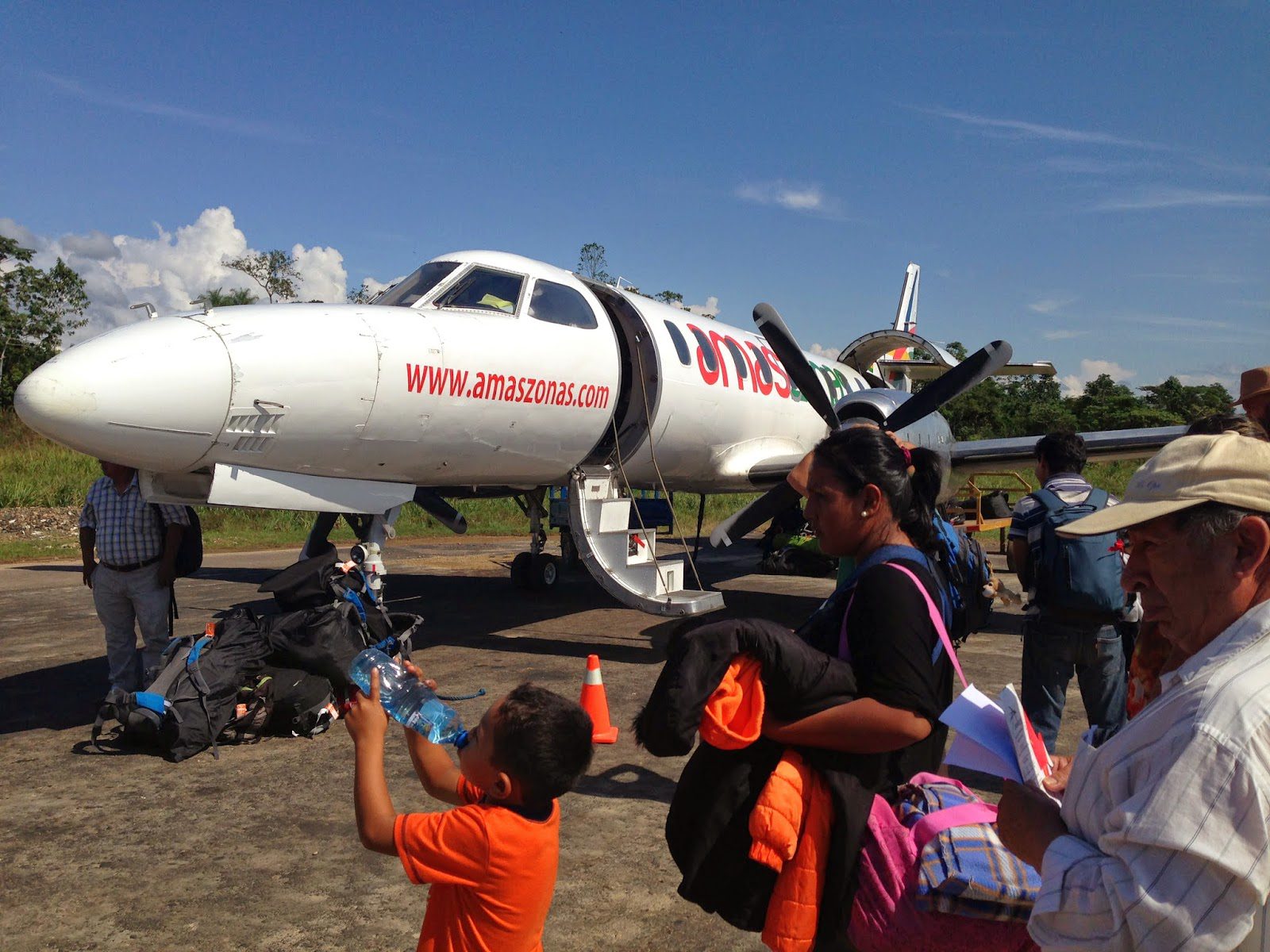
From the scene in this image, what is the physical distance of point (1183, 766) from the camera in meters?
1.29

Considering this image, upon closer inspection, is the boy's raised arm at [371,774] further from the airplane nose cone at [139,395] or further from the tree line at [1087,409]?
the tree line at [1087,409]

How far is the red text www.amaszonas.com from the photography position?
23.4ft

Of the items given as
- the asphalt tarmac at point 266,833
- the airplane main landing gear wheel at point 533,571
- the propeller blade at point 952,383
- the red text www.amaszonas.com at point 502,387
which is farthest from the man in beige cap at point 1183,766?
the airplane main landing gear wheel at point 533,571

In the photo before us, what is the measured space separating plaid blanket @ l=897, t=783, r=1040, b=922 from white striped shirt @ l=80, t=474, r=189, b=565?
581cm

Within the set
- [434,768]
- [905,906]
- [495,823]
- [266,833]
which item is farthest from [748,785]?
[266,833]

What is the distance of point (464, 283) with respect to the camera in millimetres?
8000

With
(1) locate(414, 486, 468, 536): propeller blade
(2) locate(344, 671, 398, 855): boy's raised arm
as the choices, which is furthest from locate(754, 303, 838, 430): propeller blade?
(2) locate(344, 671, 398, 855): boy's raised arm

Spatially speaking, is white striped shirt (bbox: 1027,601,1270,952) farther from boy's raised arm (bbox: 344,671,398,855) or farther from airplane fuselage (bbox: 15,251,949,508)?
airplane fuselage (bbox: 15,251,949,508)

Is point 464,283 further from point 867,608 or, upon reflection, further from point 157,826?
point 867,608

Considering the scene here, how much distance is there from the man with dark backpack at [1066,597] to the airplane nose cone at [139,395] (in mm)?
4856

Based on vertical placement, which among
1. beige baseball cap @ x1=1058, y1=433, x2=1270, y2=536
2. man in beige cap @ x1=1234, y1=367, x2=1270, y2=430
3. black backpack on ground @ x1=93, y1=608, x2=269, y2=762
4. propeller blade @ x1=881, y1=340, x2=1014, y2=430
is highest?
propeller blade @ x1=881, y1=340, x2=1014, y2=430

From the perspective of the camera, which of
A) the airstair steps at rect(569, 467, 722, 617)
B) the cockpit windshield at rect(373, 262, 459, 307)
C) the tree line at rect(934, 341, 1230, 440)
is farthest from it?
the tree line at rect(934, 341, 1230, 440)

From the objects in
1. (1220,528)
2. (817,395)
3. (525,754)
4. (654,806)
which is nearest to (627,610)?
(817,395)

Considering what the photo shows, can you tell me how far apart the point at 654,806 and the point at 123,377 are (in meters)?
3.98
